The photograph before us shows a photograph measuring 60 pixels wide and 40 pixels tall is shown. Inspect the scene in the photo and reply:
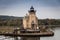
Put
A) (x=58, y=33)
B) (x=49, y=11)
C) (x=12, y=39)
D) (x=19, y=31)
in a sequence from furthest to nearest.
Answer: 1. (x=58, y=33)
2. (x=49, y=11)
3. (x=12, y=39)
4. (x=19, y=31)

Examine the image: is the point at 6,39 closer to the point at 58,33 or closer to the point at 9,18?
the point at 9,18

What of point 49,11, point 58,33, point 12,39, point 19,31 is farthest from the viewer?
point 58,33

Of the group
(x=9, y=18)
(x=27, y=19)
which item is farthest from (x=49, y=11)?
(x=9, y=18)

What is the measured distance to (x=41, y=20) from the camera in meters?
4.57

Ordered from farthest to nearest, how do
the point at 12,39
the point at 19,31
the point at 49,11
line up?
the point at 49,11 < the point at 12,39 < the point at 19,31

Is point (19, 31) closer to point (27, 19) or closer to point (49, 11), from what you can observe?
point (27, 19)

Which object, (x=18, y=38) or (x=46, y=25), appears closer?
(x=18, y=38)

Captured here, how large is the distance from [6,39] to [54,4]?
1349 millimetres

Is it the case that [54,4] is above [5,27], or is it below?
above

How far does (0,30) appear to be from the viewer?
436cm

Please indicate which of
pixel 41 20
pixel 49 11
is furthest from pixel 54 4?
pixel 41 20

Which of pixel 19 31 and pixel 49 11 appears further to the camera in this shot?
pixel 49 11

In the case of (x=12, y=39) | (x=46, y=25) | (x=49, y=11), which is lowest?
(x=12, y=39)

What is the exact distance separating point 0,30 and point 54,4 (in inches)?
53.7
